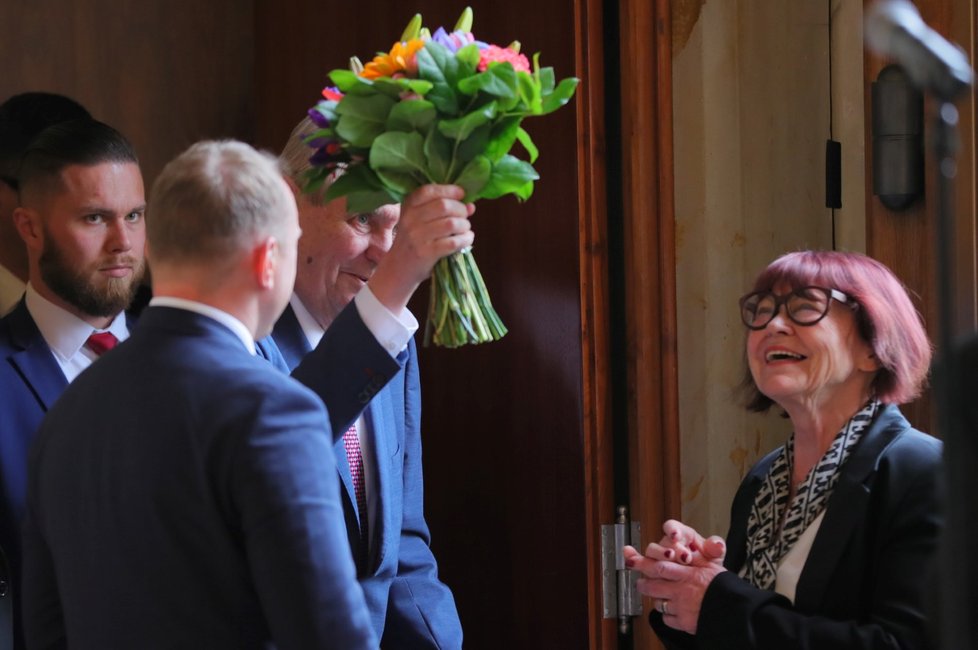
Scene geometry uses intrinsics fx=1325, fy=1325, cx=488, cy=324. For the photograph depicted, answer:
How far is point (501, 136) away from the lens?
6.65ft

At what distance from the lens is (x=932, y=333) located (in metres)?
2.50

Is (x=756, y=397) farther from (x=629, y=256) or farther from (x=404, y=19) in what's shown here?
(x=404, y=19)

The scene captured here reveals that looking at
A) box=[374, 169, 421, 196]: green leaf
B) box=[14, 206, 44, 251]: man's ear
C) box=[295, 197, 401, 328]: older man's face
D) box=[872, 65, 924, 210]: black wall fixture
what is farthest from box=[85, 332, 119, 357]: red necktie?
box=[872, 65, 924, 210]: black wall fixture

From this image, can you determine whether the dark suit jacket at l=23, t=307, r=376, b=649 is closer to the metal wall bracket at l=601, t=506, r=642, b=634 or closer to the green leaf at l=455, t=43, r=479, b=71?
the green leaf at l=455, t=43, r=479, b=71

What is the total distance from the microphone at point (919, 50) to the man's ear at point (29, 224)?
1851 millimetres

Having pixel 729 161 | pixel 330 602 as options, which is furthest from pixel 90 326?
pixel 729 161

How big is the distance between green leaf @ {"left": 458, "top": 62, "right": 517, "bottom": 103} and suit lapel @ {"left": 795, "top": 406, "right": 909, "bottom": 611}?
83 centimetres

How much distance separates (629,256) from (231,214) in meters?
1.40

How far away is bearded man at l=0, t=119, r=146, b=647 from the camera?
2.32 metres

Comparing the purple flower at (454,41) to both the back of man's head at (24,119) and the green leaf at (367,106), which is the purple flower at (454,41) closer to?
the green leaf at (367,106)

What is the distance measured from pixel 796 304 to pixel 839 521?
42 cm

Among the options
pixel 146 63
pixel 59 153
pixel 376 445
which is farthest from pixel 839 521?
pixel 146 63

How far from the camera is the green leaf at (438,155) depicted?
1950 millimetres

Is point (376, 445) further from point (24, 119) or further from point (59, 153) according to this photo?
point (24, 119)
